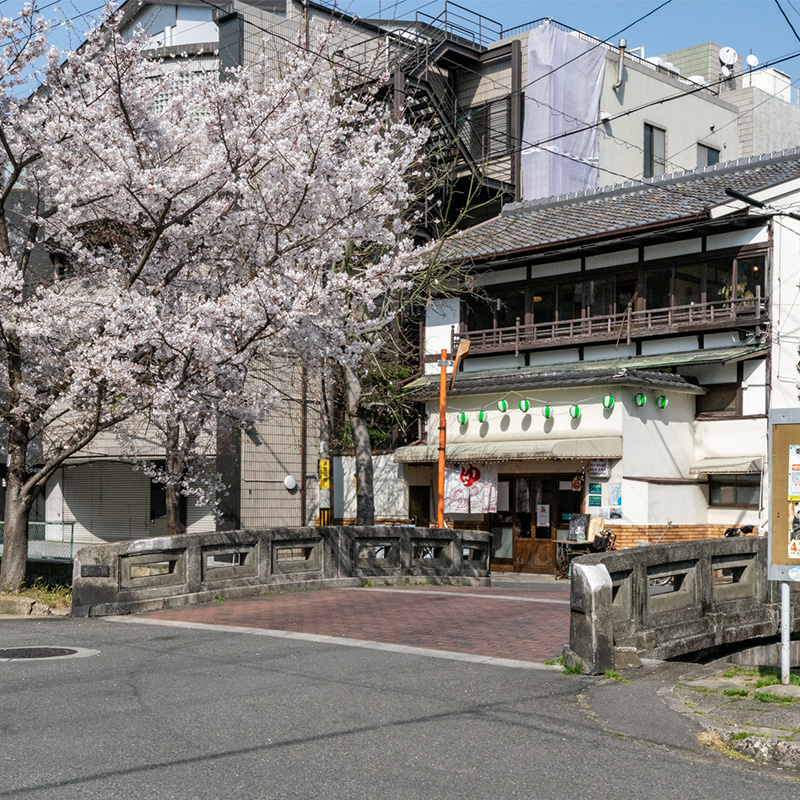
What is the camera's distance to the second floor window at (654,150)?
39344 millimetres

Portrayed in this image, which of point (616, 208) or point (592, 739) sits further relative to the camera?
point (616, 208)

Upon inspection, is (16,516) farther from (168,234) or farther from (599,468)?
(599,468)

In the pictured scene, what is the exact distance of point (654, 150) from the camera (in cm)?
3956

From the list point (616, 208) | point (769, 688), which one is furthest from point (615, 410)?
point (769, 688)

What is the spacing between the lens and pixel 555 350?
2969 cm

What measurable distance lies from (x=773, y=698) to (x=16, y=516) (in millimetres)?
13053

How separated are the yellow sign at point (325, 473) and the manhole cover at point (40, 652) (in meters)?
17.1

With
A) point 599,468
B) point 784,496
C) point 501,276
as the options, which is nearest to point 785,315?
point 599,468

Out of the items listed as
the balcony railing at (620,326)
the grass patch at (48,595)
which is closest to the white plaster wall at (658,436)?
the balcony railing at (620,326)

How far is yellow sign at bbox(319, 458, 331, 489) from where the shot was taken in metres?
28.4

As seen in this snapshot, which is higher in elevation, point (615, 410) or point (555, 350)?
point (555, 350)

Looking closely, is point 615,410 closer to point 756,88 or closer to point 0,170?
point 0,170

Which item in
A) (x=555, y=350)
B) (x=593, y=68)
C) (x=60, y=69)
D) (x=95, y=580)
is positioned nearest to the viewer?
(x=95, y=580)

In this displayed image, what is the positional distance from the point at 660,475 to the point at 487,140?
16.8 meters
